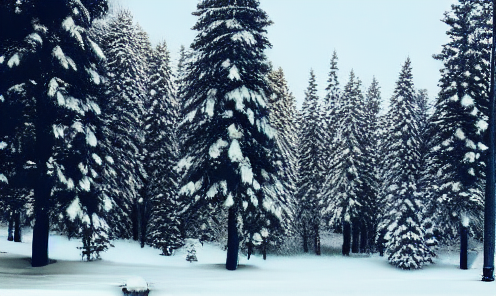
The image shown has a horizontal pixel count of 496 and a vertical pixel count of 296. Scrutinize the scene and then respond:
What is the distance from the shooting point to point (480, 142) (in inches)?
1150

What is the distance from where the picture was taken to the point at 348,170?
138 feet

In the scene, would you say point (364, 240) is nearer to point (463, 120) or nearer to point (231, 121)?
point (463, 120)

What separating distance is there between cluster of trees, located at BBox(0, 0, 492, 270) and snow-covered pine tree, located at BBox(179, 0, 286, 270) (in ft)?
0.23

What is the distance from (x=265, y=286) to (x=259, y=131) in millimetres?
9469

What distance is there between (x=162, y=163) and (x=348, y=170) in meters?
17.9

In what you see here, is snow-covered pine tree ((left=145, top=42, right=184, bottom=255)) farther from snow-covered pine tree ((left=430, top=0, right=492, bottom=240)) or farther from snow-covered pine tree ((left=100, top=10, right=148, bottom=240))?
snow-covered pine tree ((left=430, top=0, right=492, bottom=240))

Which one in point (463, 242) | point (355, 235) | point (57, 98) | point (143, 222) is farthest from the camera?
point (355, 235)

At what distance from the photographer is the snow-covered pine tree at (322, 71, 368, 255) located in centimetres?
4247

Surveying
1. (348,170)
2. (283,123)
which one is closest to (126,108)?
(283,123)

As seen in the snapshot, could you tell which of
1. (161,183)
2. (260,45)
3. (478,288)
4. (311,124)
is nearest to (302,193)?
(311,124)

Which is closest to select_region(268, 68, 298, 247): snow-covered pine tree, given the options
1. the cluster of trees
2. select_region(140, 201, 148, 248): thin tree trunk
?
the cluster of trees

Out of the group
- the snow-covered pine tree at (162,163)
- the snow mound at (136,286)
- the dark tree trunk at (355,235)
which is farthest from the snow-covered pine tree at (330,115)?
the snow mound at (136,286)

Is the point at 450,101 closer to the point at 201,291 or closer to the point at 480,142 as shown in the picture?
the point at 480,142

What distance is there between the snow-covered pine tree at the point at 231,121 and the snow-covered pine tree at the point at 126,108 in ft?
45.2
